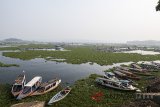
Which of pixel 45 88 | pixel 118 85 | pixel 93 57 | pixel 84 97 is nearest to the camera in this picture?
pixel 84 97

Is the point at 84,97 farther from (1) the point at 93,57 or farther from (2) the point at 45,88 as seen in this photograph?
(1) the point at 93,57

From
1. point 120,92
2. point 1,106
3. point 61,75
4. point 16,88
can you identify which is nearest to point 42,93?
point 16,88

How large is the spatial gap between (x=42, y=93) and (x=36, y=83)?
4977 mm

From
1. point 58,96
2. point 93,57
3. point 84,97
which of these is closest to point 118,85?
point 84,97

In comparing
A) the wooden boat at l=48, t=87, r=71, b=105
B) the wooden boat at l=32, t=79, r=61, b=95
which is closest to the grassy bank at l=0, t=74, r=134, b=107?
the wooden boat at l=48, t=87, r=71, b=105

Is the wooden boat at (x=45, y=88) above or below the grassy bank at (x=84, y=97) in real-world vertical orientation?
above

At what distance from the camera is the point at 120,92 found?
3556 cm

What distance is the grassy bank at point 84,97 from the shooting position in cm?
3000

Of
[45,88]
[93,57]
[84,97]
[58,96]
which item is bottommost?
[84,97]

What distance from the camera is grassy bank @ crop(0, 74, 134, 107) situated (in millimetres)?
30000

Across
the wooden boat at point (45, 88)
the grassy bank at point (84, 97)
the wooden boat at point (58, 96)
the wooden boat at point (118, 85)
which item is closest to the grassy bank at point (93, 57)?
the wooden boat at point (118, 85)

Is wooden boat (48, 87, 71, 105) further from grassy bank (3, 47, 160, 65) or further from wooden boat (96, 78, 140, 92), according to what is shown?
grassy bank (3, 47, 160, 65)

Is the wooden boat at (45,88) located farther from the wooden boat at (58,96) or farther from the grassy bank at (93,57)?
the grassy bank at (93,57)

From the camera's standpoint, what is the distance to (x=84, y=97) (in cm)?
3281
